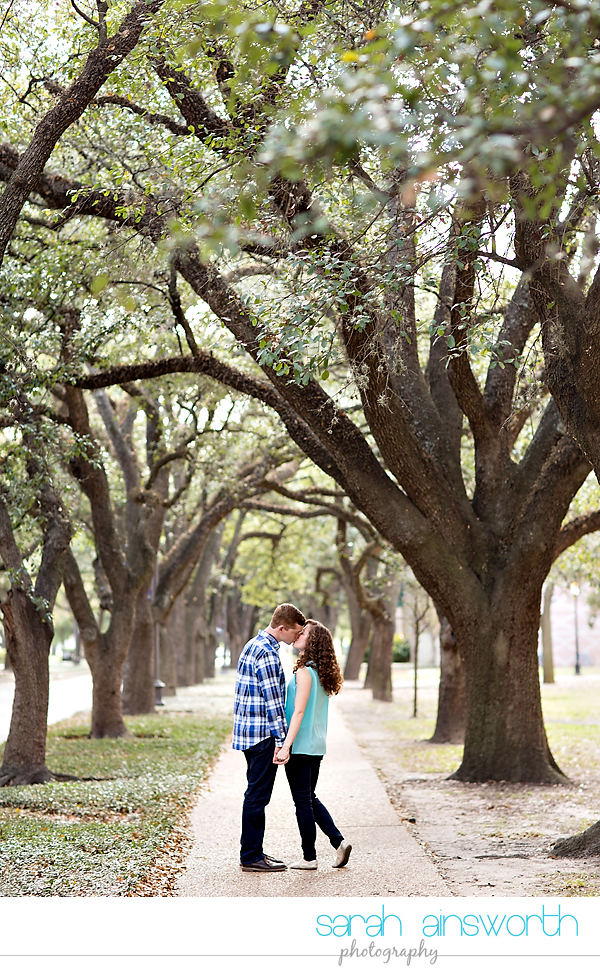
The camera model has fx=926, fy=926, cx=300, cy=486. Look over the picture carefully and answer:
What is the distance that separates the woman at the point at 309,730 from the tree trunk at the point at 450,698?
852 cm

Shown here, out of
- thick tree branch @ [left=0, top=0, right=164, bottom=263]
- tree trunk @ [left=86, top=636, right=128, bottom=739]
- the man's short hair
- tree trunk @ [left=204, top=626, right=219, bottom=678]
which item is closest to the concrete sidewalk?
the man's short hair

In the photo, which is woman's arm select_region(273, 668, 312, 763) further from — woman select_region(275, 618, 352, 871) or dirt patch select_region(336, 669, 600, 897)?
dirt patch select_region(336, 669, 600, 897)

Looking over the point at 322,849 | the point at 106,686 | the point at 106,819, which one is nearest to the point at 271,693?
the point at 322,849

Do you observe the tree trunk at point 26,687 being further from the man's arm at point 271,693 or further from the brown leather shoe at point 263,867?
the brown leather shoe at point 263,867

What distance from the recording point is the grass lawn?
6.21 metres

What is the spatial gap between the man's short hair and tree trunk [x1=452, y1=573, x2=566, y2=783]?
14.0 feet

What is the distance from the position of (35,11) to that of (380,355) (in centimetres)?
551

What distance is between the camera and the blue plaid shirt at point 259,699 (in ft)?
21.4

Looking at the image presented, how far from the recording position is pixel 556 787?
409 inches

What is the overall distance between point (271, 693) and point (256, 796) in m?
0.71

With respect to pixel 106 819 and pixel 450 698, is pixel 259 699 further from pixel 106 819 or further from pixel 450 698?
pixel 450 698

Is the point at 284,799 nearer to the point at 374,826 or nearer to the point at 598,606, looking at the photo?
the point at 374,826

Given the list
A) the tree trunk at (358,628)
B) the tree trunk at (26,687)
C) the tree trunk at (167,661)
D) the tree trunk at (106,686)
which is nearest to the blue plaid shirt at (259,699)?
the tree trunk at (26,687)

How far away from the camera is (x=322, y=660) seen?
21.9ft
